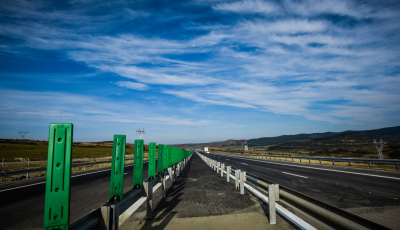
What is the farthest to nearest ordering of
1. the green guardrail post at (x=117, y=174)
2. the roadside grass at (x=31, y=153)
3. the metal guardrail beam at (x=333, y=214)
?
the roadside grass at (x=31, y=153) < the green guardrail post at (x=117, y=174) < the metal guardrail beam at (x=333, y=214)


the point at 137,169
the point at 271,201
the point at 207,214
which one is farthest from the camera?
the point at 207,214

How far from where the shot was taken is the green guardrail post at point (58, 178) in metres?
2.13

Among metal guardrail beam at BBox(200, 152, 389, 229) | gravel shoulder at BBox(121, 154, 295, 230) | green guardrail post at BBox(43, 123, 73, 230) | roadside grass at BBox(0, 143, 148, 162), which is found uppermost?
green guardrail post at BBox(43, 123, 73, 230)

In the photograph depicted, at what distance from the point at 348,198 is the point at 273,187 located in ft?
16.0

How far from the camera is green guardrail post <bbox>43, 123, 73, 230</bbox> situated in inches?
84.0

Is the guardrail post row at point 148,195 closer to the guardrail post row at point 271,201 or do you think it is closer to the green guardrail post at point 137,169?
the green guardrail post at point 137,169

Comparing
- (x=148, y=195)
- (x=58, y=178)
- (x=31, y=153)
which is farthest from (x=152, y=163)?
(x=31, y=153)

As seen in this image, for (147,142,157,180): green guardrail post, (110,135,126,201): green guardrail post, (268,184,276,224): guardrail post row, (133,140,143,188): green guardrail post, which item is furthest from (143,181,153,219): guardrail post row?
(268,184,276,224): guardrail post row

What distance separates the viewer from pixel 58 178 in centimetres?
221

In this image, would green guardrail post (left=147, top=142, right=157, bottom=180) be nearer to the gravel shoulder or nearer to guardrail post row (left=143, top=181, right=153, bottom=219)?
guardrail post row (left=143, top=181, right=153, bottom=219)

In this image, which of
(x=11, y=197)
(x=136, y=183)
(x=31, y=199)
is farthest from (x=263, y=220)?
(x=11, y=197)

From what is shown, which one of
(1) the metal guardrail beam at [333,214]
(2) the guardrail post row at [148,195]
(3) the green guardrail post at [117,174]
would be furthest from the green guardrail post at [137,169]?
(1) the metal guardrail beam at [333,214]

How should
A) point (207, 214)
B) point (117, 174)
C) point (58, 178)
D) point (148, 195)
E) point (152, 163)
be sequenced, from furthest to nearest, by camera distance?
point (152, 163), point (207, 214), point (148, 195), point (117, 174), point (58, 178)

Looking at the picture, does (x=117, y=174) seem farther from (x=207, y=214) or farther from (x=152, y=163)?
(x=207, y=214)
